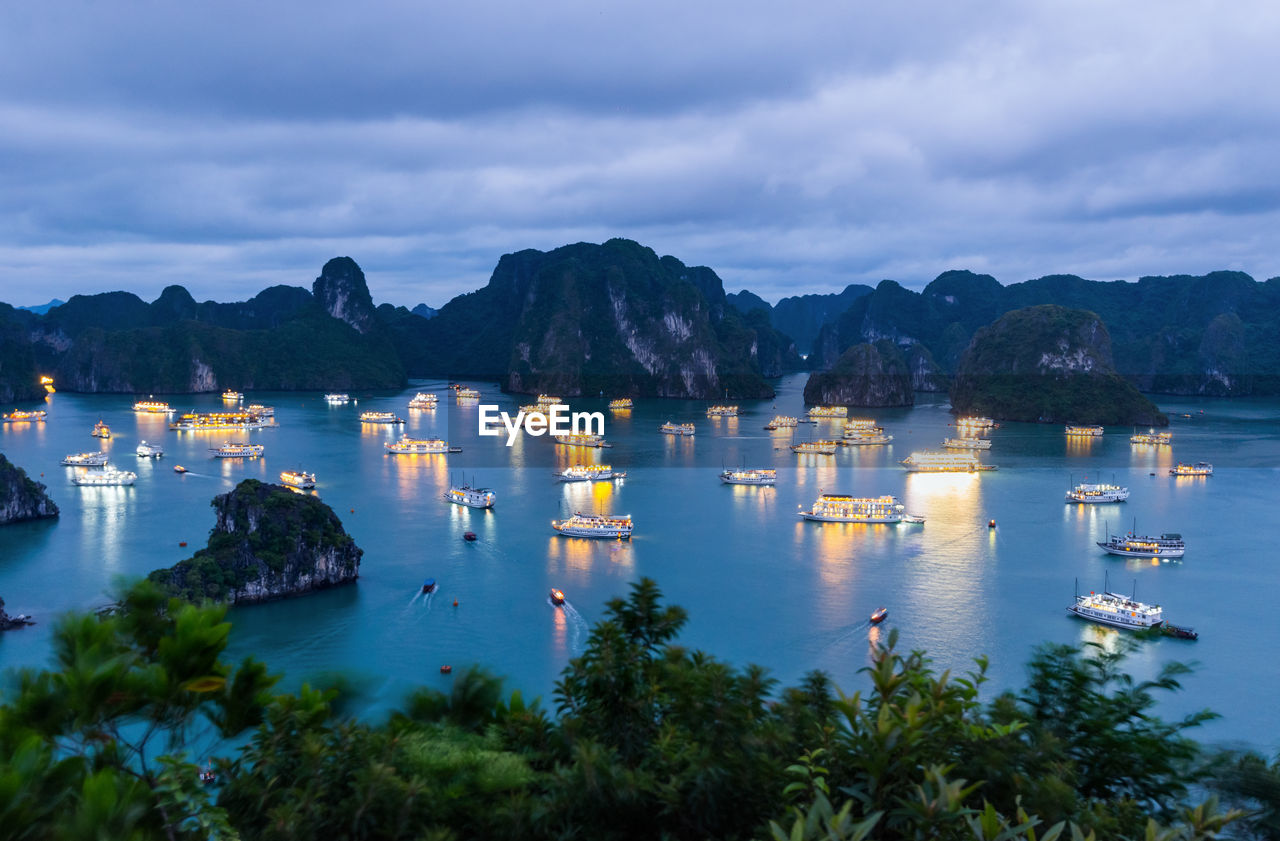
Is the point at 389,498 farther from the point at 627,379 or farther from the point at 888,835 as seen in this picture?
the point at 627,379

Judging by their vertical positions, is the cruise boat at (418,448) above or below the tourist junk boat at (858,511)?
above

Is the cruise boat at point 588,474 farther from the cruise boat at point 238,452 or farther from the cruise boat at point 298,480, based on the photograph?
the cruise boat at point 238,452

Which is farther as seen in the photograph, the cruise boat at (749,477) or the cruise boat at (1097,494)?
the cruise boat at (749,477)

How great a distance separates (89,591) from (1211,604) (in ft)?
136

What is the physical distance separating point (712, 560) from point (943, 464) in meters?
33.3

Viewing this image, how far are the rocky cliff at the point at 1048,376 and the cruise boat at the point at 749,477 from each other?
58.3 m

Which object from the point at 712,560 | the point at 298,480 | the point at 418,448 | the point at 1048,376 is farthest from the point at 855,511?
the point at 1048,376

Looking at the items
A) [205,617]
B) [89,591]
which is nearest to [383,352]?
[89,591]

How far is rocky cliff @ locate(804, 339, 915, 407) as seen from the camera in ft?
401

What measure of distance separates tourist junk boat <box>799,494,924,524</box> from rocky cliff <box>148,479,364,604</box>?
24789 millimetres

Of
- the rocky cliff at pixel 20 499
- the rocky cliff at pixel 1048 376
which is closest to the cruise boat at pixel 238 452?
the rocky cliff at pixel 20 499

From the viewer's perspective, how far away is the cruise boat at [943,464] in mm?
62656

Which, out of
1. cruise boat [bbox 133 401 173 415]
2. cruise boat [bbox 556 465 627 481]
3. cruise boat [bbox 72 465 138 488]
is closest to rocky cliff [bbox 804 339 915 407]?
cruise boat [bbox 556 465 627 481]

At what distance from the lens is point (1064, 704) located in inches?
304
